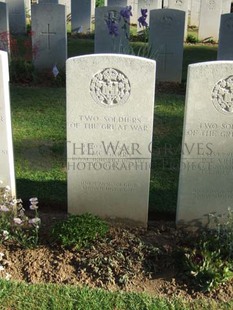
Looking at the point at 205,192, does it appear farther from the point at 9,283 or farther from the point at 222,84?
the point at 9,283

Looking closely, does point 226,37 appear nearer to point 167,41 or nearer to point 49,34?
point 167,41

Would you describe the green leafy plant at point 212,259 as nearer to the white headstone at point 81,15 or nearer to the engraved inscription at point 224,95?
the engraved inscription at point 224,95

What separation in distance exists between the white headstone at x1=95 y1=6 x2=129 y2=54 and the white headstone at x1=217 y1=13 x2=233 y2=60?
1.83 meters

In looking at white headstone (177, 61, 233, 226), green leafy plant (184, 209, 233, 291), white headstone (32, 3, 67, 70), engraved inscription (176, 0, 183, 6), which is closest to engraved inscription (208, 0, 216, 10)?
engraved inscription (176, 0, 183, 6)

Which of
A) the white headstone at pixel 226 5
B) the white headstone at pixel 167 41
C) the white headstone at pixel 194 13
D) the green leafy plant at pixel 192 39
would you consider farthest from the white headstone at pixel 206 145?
the white headstone at pixel 194 13

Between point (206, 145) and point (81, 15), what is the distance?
10054mm

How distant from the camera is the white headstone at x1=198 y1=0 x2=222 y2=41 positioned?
1307 cm

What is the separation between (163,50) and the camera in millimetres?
9094

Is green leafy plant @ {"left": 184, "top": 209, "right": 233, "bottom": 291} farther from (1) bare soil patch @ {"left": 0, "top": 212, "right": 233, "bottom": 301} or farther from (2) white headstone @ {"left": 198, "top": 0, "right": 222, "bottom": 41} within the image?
(2) white headstone @ {"left": 198, "top": 0, "right": 222, "bottom": 41}

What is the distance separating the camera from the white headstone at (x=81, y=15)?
528 inches

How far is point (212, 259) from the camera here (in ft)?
12.8

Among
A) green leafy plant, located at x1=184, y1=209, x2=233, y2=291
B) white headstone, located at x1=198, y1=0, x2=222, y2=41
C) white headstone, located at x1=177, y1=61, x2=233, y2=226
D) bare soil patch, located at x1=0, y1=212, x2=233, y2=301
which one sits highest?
white headstone, located at x1=198, y1=0, x2=222, y2=41

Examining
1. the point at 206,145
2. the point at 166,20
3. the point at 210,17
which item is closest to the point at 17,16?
the point at 210,17

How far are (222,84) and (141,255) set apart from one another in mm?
1581
